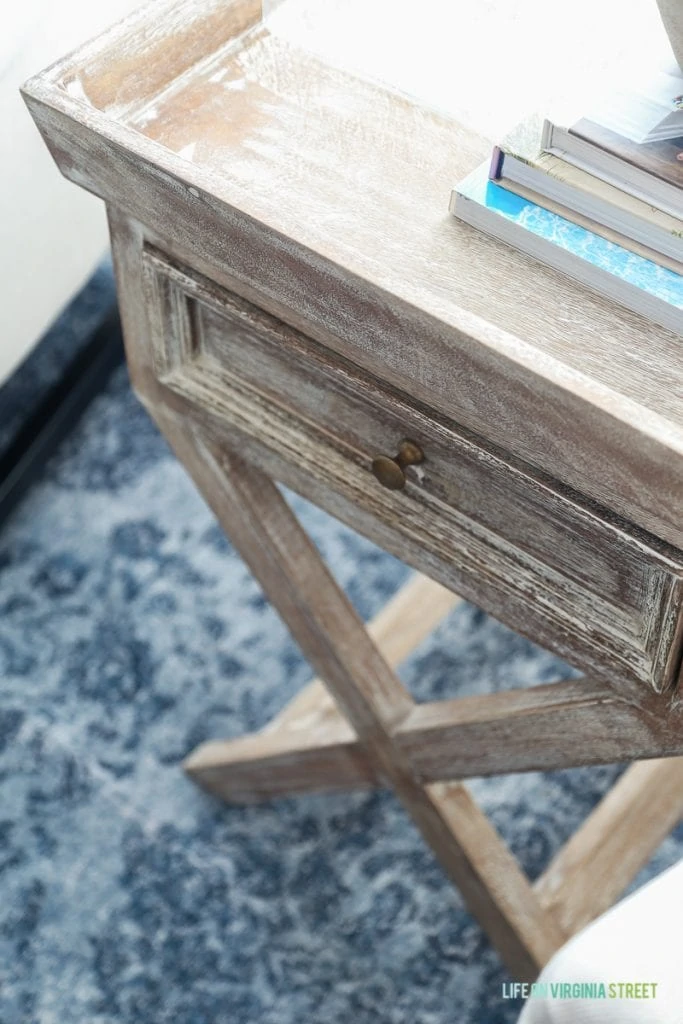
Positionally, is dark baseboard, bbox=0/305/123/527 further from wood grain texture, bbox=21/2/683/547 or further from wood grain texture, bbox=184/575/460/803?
wood grain texture, bbox=21/2/683/547

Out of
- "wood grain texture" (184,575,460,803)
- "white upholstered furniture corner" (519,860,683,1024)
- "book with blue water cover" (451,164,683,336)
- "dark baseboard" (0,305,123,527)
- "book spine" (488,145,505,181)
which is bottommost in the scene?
"wood grain texture" (184,575,460,803)

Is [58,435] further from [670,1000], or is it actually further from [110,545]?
[670,1000]

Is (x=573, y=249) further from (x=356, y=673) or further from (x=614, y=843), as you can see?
(x=614, y=843)

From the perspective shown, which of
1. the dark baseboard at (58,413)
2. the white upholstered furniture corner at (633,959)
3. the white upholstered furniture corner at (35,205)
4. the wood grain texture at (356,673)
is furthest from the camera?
the dark baseboard at (58,413)

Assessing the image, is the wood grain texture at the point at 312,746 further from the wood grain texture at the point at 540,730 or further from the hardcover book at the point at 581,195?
the hardcover book at the point at 581,195

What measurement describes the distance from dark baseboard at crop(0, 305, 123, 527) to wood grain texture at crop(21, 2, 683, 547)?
586 mm

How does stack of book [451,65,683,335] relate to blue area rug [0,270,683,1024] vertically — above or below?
above

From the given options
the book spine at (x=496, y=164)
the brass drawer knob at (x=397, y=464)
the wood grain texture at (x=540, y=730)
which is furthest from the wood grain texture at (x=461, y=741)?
the book spine at (x=496, y=164)

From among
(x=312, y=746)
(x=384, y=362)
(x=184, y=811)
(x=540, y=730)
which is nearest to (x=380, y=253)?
(x=384, y=362)

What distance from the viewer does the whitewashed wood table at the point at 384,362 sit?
490mm

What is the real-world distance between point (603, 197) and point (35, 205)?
0.54m

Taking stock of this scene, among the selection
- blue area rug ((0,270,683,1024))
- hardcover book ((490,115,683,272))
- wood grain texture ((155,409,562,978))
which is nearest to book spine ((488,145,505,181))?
hardcover book ((490,115,683,272))

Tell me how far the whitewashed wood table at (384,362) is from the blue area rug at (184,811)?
0.28 m

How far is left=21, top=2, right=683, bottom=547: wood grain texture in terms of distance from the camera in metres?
0.47
